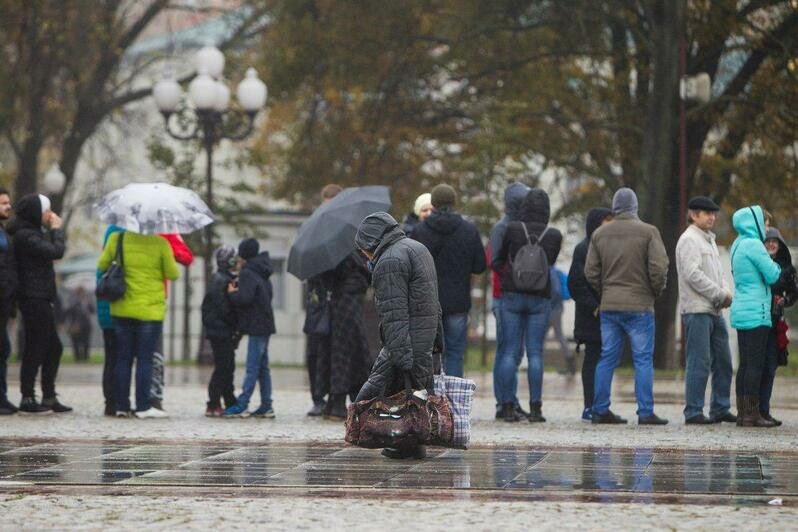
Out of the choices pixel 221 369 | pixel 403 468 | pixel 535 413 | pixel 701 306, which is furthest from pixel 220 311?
pixel 403 468

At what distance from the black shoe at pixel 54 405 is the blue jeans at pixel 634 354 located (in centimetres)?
465

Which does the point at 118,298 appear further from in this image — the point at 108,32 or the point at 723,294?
the point at 108,32

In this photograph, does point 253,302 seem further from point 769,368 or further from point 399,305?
point 399,305

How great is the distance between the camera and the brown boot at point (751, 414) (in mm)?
13328

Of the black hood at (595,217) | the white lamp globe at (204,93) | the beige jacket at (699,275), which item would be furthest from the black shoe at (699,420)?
the white lamp globe at (204,93)

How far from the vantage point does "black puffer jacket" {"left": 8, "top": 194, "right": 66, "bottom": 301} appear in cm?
1450

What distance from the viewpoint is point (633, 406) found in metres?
16.2

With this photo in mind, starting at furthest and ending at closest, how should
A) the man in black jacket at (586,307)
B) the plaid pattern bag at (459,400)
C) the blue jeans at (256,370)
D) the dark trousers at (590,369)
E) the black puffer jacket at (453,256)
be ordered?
the blue jeans at (256,370), the dark trousers at (590,369), the man in black jacket at (586,307), the black puffer jacket at (453,256), the plaid pattern bag at (459,400)

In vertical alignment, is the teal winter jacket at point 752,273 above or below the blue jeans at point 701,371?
above

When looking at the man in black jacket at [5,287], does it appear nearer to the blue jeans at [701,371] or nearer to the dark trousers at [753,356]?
the blue jeans at [701,371]

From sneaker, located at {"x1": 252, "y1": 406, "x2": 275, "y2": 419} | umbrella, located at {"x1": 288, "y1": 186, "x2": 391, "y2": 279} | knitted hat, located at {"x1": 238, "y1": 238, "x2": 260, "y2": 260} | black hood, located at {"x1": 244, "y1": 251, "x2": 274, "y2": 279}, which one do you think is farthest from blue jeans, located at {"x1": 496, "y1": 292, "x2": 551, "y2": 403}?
knitted hat, located at {"x1": 238, "y1": 238, "x2": 260, "y2": 260}

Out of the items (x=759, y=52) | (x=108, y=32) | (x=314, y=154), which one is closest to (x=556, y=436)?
(x=759, y=52)

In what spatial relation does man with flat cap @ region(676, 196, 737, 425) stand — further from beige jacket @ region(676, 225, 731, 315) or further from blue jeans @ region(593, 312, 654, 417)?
blue jeans @ region(593, 312, 654, 417)

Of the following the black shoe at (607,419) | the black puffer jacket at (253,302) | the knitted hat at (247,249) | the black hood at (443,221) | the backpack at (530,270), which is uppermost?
the black hood at (443,221)
